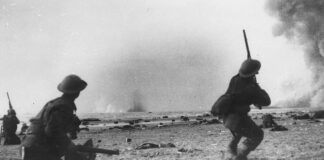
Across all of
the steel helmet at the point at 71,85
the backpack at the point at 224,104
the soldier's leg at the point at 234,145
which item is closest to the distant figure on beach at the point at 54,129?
the steel helmet at the point at 71,85

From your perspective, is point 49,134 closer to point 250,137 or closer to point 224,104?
point 224,104

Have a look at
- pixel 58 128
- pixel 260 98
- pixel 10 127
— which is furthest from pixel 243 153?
pixel 10 127

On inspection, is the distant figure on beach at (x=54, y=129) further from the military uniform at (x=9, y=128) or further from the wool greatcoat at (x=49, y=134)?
the military uniform at (x=9, y=128)

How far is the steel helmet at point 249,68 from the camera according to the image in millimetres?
8945

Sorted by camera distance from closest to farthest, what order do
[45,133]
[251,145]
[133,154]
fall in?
[45,133] → [251,145] → [133,154]

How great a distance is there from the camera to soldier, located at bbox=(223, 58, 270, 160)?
8836mm

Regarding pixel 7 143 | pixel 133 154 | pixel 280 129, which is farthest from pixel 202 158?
pixel 7 143

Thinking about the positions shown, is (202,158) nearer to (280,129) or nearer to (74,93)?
(74,93)

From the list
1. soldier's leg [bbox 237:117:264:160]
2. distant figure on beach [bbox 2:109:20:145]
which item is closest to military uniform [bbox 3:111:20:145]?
distant figure on beach [bbox 2:109:20:145]

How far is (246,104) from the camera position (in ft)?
29.4

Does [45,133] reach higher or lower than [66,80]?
lower

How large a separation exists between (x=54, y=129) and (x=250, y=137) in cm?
417

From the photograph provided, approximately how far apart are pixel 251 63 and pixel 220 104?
101cm

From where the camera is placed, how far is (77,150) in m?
6.43
